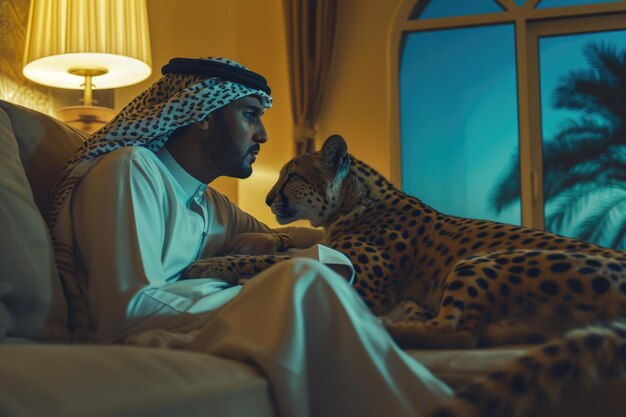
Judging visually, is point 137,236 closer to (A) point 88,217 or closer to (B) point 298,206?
(A) point 88,217

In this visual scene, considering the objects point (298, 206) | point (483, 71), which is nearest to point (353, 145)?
point (483, 71)

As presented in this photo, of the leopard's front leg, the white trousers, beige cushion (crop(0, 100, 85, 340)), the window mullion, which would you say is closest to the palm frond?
the window mullion

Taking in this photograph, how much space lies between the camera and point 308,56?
4.32 metres

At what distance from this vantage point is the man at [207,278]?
0.94 m


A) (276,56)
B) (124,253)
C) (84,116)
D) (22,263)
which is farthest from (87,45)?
(22,263)

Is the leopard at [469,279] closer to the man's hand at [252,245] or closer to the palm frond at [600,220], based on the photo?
the man's hand at [252,245]

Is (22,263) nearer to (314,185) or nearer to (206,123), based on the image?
(206,123)

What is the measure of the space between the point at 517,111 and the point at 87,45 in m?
2.26

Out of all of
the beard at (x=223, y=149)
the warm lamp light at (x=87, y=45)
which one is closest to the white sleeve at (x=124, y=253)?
the beard at (x=223, y=149)

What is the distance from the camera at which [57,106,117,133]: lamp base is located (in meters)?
3.48

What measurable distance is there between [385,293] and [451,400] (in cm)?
113

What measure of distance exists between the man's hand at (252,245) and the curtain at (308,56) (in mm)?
1993

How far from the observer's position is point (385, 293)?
1969 mm

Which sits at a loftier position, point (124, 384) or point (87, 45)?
point (87, 45)
